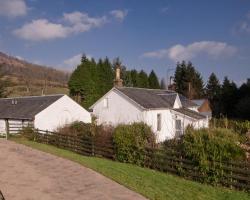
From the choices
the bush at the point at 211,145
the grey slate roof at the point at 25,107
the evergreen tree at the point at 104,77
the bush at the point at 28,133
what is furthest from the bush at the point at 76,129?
the evergreen tree at the point at 104,77

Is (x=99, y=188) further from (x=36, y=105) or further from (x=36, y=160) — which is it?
(x=36, y=105)

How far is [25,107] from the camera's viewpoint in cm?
3900

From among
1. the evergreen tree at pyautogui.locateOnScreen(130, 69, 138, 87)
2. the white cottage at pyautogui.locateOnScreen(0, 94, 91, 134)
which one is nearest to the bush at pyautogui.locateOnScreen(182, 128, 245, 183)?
the white cottage at pyautogui.locateOnScreen(0, 94, 91, 134)

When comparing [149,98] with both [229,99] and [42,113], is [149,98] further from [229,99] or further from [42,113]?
[229,99]

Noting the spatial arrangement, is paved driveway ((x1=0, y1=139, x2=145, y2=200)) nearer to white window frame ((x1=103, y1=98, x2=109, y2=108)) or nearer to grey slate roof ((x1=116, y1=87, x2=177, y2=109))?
grey slate roof ((x1=116, y1=87, x2=177, y2=109))

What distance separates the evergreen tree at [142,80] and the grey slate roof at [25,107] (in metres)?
45.0

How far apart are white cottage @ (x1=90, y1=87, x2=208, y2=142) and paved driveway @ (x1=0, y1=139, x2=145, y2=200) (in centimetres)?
1653

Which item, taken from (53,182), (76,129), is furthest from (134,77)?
(53,182)

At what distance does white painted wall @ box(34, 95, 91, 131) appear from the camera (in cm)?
3603

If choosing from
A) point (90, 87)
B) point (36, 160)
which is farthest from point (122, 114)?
point (90, 87)

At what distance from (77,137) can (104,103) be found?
14494 mm

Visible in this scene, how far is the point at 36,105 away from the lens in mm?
38156

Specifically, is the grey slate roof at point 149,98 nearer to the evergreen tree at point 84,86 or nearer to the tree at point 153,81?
the evergreen tree at point 84,86

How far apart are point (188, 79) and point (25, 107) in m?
55.7
